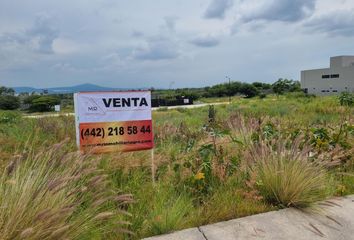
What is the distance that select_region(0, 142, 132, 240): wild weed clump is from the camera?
2598 mm

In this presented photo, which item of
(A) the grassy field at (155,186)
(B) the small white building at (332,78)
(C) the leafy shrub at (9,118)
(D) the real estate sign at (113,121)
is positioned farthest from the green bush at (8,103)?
(B) the small white building at (332,78)

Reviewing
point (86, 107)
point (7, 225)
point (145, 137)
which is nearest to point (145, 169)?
point (145, 137)

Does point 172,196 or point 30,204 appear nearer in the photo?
point 30,204

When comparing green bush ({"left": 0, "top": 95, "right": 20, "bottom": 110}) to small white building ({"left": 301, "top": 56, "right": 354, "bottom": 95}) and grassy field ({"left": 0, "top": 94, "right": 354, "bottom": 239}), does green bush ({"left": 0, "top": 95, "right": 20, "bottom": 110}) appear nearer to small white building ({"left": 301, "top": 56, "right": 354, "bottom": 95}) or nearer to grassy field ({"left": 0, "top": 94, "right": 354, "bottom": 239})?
grassy field ({"left": 0, "top": 94, "right": 354, "bottom": 239})

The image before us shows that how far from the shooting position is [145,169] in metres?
4.95

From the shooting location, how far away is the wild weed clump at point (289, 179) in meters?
4.28

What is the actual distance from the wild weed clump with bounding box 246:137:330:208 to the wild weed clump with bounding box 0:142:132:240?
6.17ft

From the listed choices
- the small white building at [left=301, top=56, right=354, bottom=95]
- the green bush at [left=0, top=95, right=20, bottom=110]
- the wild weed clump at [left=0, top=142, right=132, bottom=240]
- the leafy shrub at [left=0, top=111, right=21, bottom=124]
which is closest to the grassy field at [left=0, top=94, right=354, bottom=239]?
the wild weed clump at [left=0, top=142, right=132, bottom=240]

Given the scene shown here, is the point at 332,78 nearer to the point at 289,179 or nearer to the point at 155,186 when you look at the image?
the point at 289,179

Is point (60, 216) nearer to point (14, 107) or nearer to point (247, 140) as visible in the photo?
point (247, 140)

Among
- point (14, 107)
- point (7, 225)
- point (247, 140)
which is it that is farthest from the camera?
point (14, 107)

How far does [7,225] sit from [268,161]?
3113mm

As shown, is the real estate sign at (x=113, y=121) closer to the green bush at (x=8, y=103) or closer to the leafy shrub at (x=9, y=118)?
the leafy shrub at (x=9, y=118)

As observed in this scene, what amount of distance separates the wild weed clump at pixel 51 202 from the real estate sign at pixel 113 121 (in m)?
0.98
